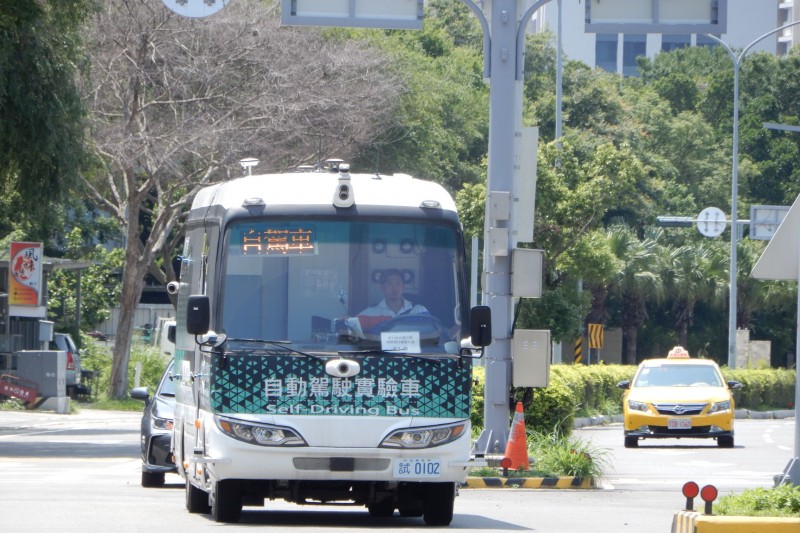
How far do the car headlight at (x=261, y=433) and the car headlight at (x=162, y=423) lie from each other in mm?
4828

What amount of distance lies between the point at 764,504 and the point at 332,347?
384 cm

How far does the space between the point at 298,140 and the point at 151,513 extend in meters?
24.5

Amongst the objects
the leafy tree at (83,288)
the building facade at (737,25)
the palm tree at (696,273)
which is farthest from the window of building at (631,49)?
the leafy tree at (83,288)

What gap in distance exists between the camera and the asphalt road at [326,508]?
1230 centimetres

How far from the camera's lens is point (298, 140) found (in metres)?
36.9

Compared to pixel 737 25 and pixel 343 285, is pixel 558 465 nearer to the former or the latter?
pixel 343 285

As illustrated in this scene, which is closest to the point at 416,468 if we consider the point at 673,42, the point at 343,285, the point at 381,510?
the point at 343,285

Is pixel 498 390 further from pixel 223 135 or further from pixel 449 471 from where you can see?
pixel 223 135

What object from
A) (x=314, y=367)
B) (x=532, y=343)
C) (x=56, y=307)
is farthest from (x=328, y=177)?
(x=56, y=307)

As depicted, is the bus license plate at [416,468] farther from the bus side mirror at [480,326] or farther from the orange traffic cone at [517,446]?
the orange traffic cone at [517,446]

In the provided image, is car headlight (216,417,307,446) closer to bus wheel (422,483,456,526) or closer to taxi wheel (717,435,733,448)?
bus wheel (422,483,456,526)

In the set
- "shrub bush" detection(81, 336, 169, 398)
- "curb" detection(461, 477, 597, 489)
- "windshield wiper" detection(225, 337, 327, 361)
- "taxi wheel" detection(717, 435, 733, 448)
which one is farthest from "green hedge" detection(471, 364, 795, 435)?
Result: "shrub bush" detection(81, 336, 169, 398)

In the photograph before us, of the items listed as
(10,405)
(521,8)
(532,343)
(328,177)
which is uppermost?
(521,8)

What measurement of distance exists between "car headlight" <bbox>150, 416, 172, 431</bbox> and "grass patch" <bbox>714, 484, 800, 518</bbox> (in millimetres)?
8176
